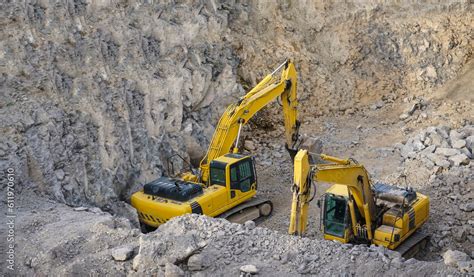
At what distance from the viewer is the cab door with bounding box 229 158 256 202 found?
13.7 meters

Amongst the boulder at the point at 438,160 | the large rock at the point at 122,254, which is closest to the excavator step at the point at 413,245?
the boulder at the point at 438,160

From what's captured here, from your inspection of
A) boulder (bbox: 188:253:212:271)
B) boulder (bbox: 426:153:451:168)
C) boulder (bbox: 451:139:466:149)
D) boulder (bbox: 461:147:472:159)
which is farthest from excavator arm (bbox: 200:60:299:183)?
boulder (bbox: 188:253:212:271)

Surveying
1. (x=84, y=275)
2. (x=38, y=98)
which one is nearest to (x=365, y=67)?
(x=38, y=98)

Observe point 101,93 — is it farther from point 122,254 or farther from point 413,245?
point 413,245

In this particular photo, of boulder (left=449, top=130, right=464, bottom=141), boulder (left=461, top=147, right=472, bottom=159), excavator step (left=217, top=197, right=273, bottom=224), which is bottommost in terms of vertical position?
excavator step (left=217, top=197, right=273, bottom=224)

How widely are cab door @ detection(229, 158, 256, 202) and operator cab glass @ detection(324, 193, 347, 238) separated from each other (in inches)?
104

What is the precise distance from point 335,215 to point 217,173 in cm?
311

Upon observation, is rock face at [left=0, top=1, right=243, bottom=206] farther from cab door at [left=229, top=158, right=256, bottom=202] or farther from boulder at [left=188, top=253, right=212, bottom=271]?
boulder at [left=188, top=253, right=212, bottom=271]

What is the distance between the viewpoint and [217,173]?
1366 cm

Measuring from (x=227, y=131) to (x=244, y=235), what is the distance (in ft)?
16.1

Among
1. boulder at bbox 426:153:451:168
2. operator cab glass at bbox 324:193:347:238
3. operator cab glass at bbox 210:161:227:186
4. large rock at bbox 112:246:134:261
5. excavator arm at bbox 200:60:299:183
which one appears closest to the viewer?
large rock at bbox 112:246:134:261

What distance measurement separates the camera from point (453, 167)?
14844mm

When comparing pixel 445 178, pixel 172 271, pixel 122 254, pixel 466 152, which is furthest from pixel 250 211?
pixel 466 152

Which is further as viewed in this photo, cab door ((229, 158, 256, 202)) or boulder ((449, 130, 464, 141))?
boulder ((449, 130, 464, 141))
